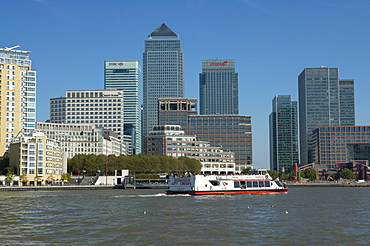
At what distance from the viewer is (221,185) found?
413ft

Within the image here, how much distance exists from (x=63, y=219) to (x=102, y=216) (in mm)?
5343

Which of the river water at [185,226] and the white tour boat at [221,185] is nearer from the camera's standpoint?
the river water at [185,226]

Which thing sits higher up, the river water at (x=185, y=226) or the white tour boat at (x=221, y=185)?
the white tour boat at (x=221, y=185)

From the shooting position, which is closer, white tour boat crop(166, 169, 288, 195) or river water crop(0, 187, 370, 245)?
river water crop(0, 187, 370, 245)

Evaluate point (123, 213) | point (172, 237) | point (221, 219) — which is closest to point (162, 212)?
point (123, 213)

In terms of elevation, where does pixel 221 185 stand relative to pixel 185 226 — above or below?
above

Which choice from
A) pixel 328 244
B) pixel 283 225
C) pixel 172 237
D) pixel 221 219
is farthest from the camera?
pixel 221 219

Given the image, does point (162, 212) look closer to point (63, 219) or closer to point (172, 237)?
point (63, 219)

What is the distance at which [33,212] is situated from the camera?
7794 centimetres

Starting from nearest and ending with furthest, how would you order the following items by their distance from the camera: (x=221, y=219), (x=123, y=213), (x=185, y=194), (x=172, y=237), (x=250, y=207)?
(x=172, y=237), (x=221, y=219), (x=123, y=213), (x=250, y=207), (x=185, y=194)

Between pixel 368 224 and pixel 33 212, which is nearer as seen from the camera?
pixel 368 224

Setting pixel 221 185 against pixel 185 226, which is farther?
pixel 221 185

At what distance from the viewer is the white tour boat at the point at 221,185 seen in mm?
123125

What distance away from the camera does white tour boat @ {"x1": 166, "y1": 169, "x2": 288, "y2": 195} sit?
123 metres
